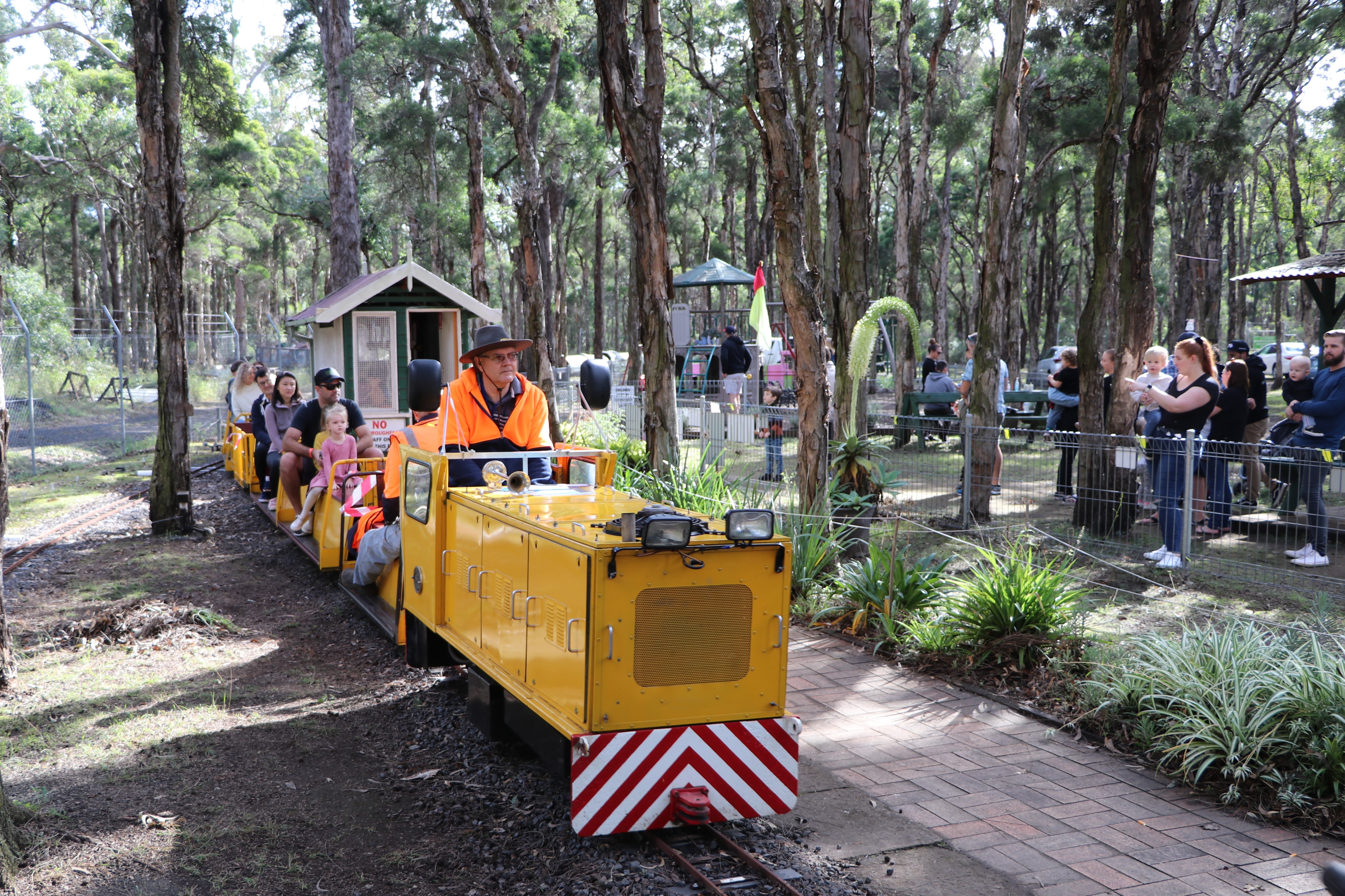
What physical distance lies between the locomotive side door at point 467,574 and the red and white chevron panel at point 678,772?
140cm

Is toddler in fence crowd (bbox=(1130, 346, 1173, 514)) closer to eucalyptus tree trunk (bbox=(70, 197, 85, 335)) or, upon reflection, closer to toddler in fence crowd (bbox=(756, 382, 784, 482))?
toddler in fence crowd (bbox=(756, 382, 784, 482))

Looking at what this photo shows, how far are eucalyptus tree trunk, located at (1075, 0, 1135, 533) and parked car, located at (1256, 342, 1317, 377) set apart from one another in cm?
2716

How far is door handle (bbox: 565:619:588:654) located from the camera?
4.32 meters

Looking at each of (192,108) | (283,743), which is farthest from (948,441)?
(192,108)

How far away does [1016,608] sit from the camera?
265 inches

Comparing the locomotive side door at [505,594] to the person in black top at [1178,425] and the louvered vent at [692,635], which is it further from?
the person in black top at [1178,425]

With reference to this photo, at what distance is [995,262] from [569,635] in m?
8.47

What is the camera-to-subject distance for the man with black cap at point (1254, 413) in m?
10.7

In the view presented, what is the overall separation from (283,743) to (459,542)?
1.49 meters

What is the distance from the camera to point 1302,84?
31.6 meters

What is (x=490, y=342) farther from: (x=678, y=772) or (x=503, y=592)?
(x=678, y=772)

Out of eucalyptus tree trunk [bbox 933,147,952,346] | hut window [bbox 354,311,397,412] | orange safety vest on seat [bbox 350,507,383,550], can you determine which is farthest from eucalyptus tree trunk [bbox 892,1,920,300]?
orange safety vest on seat [bbox 350,507,383,550]

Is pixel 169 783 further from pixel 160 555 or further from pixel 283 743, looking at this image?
pixel 160 555

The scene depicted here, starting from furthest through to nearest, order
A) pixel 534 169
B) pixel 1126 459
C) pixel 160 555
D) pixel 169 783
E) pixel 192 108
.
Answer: pixel 534 169 < pixel 192 108 < pixel 160 555 < pixel 1126 459 < pixel 169 783
